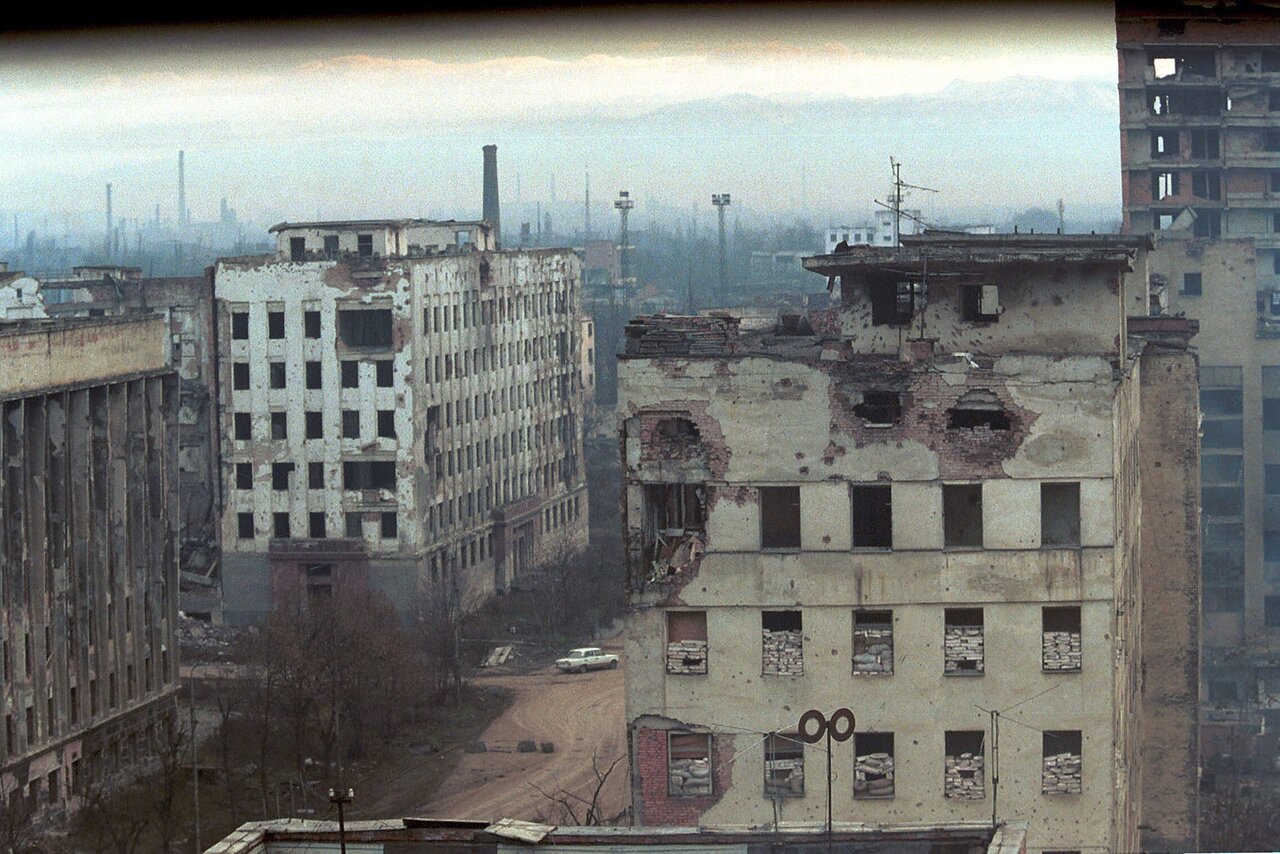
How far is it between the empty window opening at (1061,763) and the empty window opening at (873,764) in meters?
0.86

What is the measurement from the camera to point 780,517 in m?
12.9

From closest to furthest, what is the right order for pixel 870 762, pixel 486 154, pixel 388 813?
pixel 870 762 → pixel 388 813 → pixel 486 154

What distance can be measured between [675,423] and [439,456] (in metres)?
15.0

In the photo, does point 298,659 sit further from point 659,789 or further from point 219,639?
point 659,789

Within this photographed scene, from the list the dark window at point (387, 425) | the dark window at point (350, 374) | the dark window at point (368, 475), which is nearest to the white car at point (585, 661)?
the dark window at point (368, 475)

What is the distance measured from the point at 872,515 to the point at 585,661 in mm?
13014

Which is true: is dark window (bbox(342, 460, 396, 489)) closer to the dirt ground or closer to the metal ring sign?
the dirt ground

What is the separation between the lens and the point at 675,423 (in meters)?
12.9

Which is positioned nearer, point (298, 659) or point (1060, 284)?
point (1060, 284)

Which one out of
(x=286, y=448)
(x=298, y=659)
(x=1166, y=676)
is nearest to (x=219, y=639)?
(x=286, y=448)

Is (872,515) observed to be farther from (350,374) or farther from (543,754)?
(350,374)

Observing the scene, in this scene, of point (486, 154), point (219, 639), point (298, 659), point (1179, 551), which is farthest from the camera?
point (486, 154)

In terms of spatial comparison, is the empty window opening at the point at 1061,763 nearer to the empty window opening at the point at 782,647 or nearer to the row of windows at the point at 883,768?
the row of windows at the point at 883,768

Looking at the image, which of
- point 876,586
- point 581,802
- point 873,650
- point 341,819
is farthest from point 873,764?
point 581,802
